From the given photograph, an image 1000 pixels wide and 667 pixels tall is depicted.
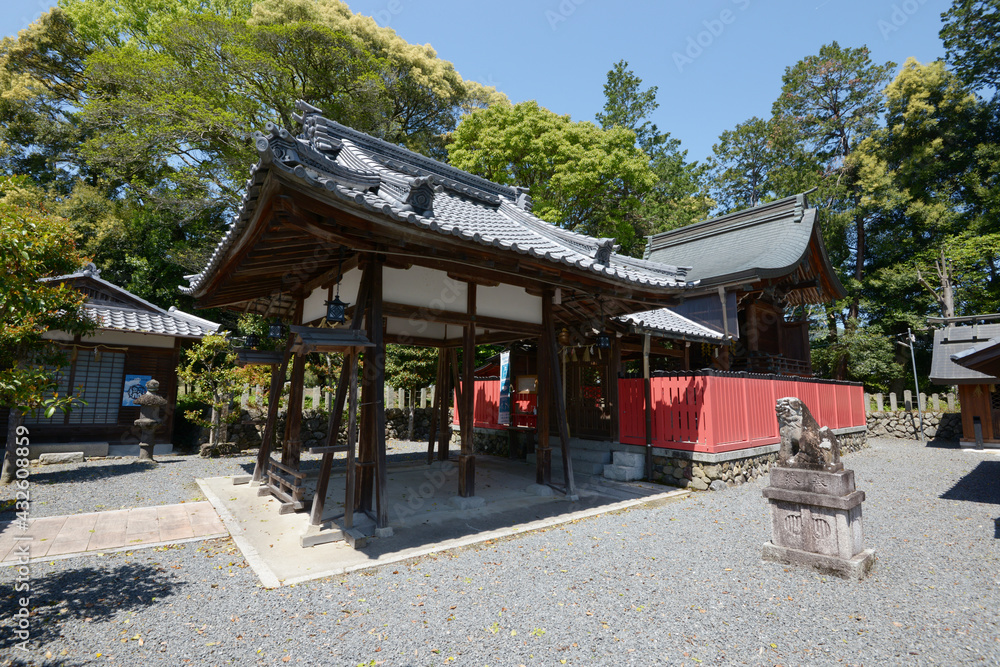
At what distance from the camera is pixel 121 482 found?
9078mm

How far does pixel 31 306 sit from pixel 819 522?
811 centimetres

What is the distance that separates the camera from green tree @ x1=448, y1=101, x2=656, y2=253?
19578 mm

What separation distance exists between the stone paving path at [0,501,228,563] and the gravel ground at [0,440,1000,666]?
1.55 feet

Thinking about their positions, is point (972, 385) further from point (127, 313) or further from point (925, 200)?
point (127, 313)

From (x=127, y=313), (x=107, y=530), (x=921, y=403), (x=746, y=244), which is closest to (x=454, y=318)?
(x=107, y=530)

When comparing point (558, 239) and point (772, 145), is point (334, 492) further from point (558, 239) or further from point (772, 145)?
point (772, 145)

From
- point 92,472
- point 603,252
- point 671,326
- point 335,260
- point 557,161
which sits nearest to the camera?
point 335,260

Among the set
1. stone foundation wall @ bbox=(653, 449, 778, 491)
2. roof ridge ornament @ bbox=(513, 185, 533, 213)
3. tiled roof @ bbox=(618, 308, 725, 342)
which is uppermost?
roof ridge ornament @ bbox=(513, 185, 533, 213)

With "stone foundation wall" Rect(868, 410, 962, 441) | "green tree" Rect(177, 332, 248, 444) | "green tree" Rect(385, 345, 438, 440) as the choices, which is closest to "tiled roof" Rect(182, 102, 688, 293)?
"green tree" Rect(177, 332, 248, 444)

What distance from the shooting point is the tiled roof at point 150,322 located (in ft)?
38.7

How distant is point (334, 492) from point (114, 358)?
9.23m

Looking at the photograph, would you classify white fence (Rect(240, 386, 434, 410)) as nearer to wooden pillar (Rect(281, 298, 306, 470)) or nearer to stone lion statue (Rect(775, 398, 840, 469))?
wooden pillar (Rect(281, 298, 306, 470))

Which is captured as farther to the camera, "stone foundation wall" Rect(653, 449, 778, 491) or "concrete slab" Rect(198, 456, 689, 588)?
"stone foundation wall" Rect(653, 449, 778, 491)

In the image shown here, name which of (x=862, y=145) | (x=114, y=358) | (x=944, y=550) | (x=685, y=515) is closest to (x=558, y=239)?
(x=685, y=515)
